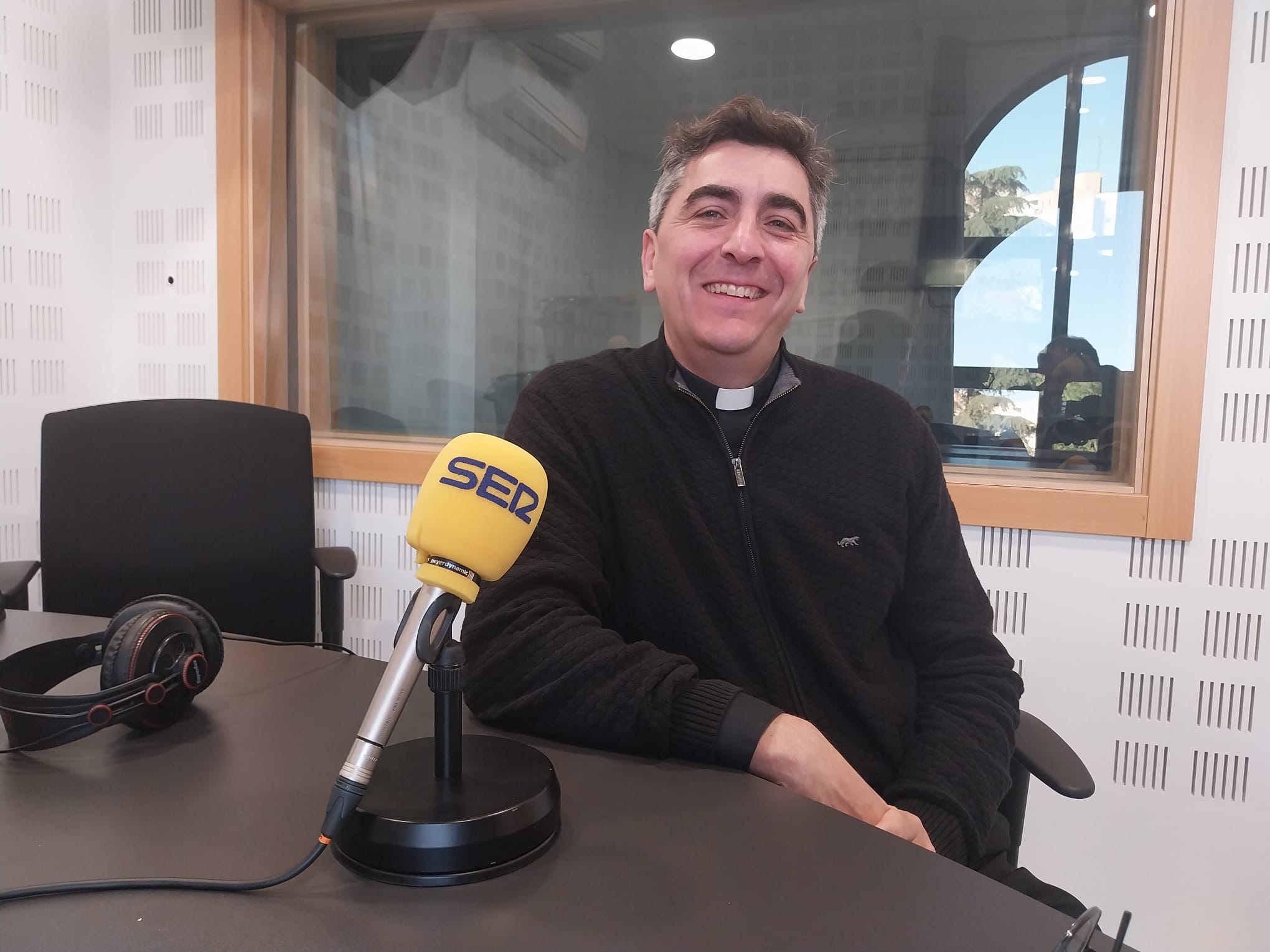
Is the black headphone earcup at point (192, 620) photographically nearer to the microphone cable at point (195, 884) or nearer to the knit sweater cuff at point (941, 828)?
the microphone cable at point (195, 884)

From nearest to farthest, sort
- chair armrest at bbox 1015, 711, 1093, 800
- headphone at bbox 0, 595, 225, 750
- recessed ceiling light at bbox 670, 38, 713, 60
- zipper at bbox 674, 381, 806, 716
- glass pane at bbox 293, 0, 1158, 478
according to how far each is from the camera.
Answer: headphone at bbox 0, 595, 225, 750 → chair armrest at bbox 1015, 711, 1093, 800 → zipper at bbox 674, 381, 806, 716 → glass pane at bbox 293, 0, 1158, 478 → recessed ceiling light at bbox 670, 38, 713, 60

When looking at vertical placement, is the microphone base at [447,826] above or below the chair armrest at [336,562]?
above

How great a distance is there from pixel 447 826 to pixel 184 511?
142cm

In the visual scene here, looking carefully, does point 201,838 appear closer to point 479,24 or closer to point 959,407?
point 959,407

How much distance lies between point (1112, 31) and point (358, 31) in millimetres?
1953

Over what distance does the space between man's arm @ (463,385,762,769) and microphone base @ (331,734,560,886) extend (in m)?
0.18

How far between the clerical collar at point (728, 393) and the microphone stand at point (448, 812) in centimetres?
71

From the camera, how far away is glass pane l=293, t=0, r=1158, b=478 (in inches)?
71.1

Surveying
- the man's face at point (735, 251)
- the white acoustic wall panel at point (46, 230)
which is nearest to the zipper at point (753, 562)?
the man's face at point (735, 251)

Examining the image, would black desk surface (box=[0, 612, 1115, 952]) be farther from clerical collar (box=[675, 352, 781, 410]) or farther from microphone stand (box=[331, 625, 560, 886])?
clerical collar (box=[675, 352, 781, 410])

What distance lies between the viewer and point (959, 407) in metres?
1.93

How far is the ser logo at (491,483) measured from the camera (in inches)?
21.6

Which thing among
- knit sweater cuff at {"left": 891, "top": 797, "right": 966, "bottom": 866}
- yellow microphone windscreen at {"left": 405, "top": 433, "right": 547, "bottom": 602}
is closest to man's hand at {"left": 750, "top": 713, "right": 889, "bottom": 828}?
knit sweater cuff at {"left": 891, "top": 797, "right": 966, "bottom": 866}

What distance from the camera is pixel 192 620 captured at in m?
0.83
